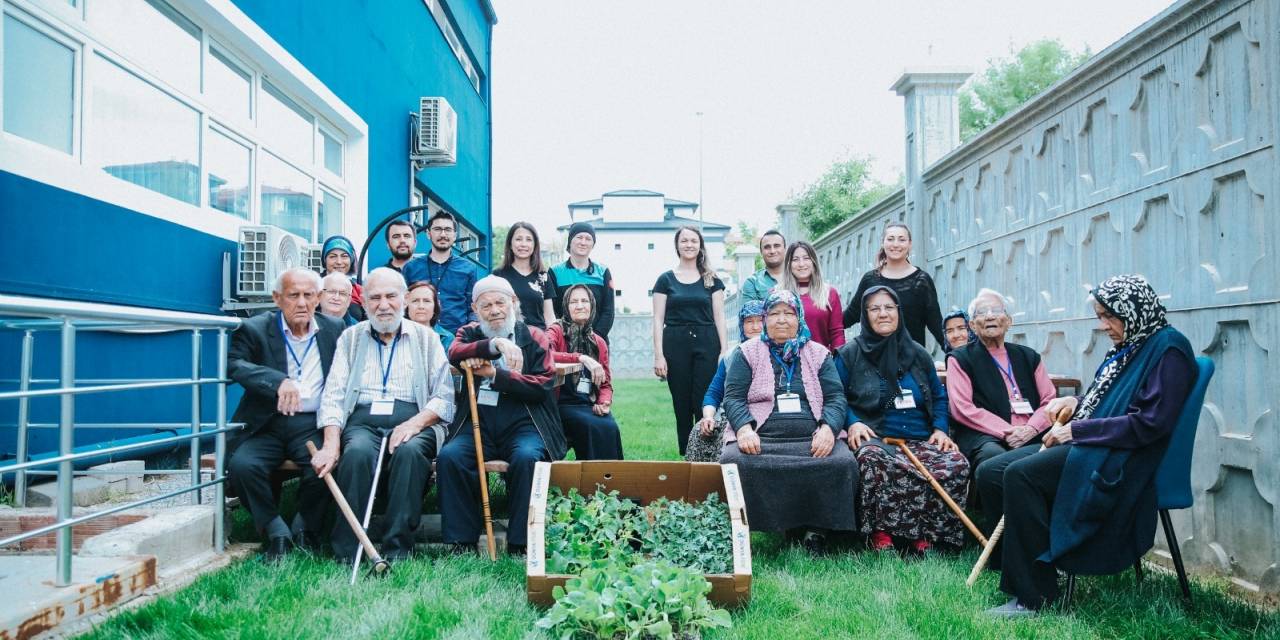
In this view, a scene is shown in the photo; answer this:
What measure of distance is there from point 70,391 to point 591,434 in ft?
9.06

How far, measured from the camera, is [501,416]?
183 inches

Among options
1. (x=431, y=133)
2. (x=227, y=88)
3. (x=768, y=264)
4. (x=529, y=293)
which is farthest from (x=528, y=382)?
(x=431, y=133)

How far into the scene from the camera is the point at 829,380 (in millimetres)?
4844

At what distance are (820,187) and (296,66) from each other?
2073cm

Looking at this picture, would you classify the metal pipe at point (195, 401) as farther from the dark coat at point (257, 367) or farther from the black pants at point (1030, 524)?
the black pants at point (1030, 524)

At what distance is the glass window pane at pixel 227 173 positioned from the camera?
19.4 ft

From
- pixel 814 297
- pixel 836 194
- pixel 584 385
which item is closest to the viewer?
pixel 584 385

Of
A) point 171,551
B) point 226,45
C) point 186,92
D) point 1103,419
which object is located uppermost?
point 226,45

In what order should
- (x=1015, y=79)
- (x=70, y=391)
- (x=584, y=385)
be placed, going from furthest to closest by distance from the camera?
(x=1015, y=79)
(x=584, y=385)
(x=70, y=391)

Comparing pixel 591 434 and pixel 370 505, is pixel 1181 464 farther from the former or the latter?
pixel 370 505

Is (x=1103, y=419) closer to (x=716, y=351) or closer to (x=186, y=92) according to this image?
(x=716, y=351)

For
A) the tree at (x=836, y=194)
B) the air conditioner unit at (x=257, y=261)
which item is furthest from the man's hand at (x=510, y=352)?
the tree at (x=836, y=194)

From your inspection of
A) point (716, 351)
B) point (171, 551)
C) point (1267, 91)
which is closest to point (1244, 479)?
point (1267, 91)

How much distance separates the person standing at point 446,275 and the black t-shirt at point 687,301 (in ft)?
4.41
